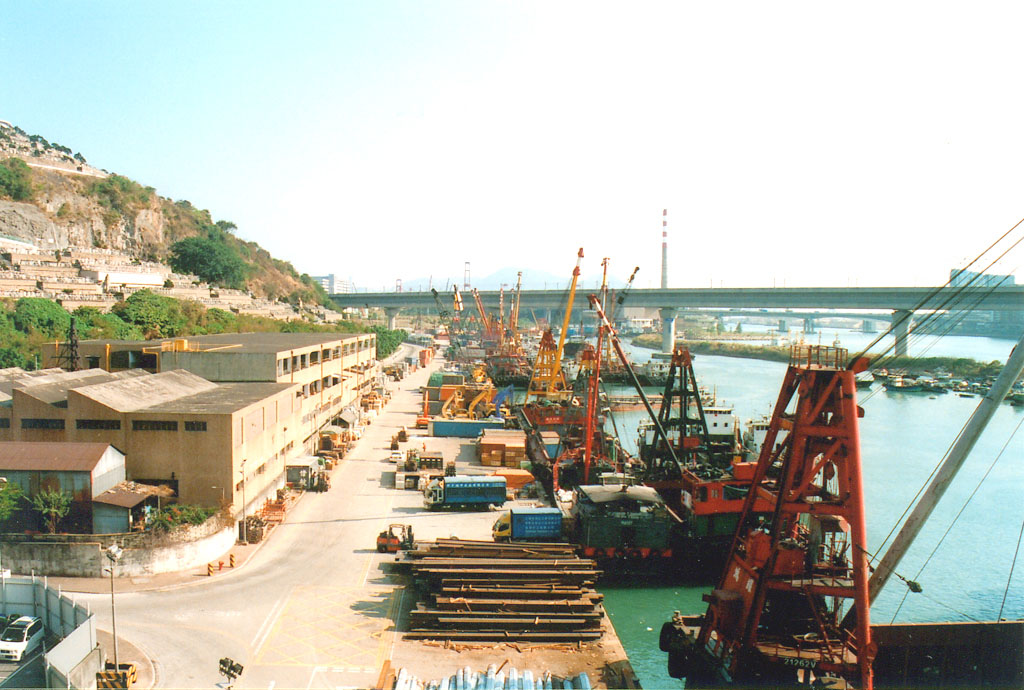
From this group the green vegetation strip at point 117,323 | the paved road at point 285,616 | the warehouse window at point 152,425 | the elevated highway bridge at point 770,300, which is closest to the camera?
the paved road at point 285,616

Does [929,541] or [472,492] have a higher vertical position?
[472,492]

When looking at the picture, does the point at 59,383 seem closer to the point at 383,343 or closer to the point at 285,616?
the point at 285,616

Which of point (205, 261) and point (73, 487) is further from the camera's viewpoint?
point (205, 261)

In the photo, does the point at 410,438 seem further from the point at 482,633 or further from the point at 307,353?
the point at 482,633

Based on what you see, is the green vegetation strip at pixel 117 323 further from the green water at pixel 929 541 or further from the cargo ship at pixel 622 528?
the cargo ship at pixel 622 528

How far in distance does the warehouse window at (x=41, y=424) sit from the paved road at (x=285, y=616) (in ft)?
18.7

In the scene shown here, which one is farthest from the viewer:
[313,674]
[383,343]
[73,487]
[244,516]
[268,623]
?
[383,343]

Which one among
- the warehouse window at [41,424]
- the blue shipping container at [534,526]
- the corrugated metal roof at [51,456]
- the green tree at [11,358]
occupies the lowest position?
the blue shipping container at [534,526]

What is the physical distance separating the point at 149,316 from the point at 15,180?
2630 cm

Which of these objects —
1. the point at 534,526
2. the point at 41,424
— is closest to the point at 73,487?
the point at 41,424

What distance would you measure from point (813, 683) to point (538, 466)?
16.5m

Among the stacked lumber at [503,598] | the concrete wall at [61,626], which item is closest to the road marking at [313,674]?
the stacked lumber at [503,598]

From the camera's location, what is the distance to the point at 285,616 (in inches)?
547

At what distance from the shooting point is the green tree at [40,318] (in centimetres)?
3866
